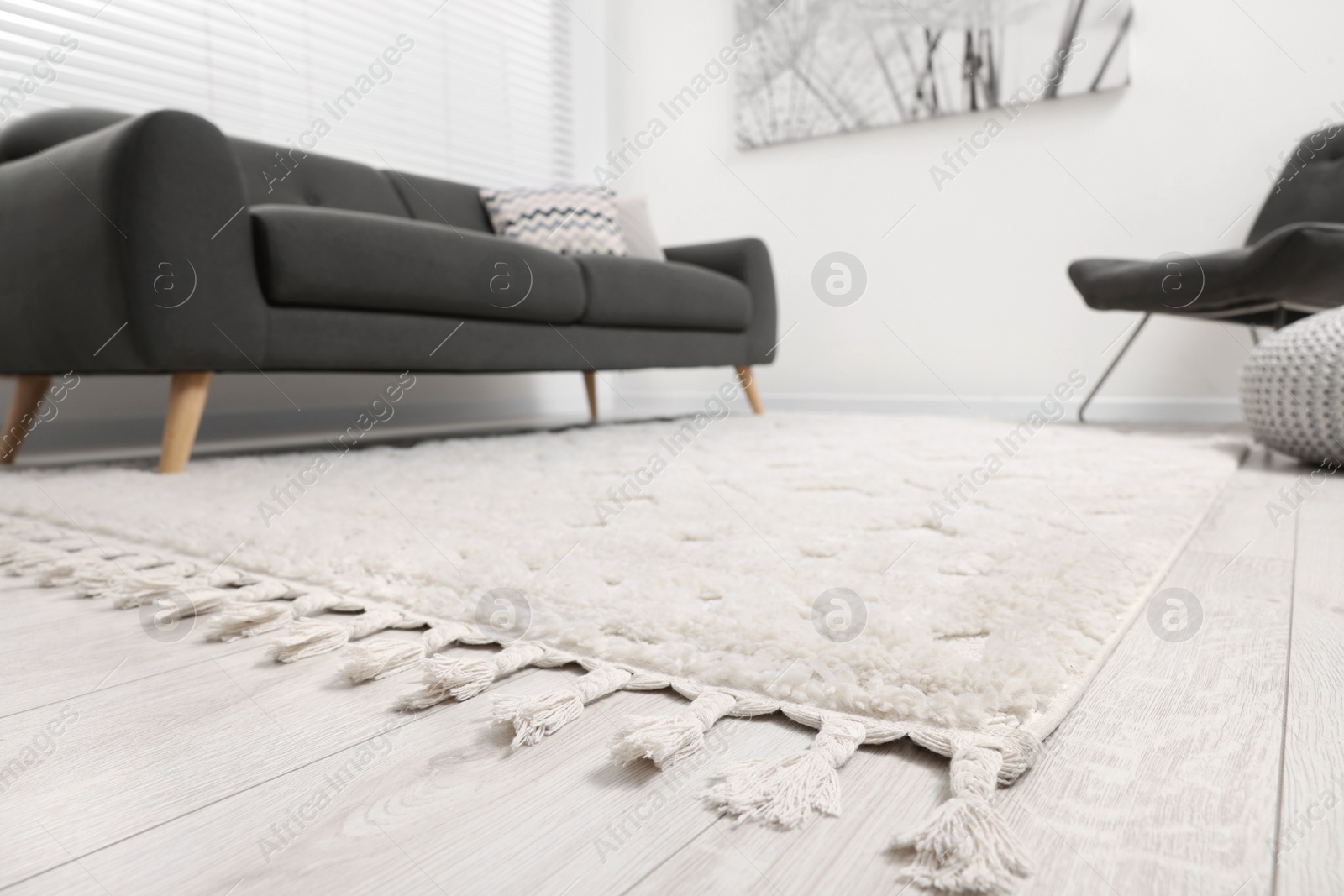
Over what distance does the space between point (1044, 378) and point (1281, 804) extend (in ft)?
9.70

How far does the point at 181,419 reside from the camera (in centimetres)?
152

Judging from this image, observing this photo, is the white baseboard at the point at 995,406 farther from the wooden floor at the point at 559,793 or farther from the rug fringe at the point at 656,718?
the rug fringe at the point at 656,718

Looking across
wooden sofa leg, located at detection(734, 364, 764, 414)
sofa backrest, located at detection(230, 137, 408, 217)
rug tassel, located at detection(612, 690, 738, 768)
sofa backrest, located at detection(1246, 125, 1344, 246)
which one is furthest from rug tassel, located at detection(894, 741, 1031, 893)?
sofa backrest, located at detection(1246, 125, 1344, 246)

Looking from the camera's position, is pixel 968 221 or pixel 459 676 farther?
pixel 968 221

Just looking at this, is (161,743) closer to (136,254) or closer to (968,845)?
(968,845)

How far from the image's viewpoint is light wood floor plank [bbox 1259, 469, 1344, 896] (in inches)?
12.6

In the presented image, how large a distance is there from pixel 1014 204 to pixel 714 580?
9.39ft

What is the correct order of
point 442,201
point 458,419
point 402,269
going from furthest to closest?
point 458,419 < point 442,201 < point 402,269

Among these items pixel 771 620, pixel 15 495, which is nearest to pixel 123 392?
pixel 15 495

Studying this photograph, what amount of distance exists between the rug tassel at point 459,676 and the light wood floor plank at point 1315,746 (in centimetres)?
40

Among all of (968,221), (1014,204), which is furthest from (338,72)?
(1014,204)

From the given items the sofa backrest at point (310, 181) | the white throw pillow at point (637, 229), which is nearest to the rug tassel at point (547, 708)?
the sofa backrest at point (310, 181)

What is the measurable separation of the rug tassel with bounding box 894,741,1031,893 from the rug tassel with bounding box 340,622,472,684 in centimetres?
35

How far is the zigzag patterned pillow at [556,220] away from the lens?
9.28 feet
